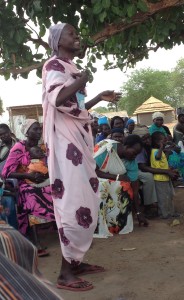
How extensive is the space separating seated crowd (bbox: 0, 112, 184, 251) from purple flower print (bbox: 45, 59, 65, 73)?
139cm

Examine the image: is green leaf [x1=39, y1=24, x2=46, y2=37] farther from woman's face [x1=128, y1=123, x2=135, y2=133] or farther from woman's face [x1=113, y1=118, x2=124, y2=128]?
woman's face [x1=128, y1=123, x2=135, y2=133]

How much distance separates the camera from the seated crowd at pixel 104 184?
13.9ft

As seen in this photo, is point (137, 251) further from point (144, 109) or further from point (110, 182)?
point (144, 109)

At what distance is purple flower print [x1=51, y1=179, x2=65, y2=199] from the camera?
289 centimetres

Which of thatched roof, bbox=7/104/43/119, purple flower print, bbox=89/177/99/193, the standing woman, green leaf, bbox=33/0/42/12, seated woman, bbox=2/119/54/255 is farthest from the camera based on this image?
thatched roof, bbox=7/104/43/119

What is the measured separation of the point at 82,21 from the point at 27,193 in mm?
2134

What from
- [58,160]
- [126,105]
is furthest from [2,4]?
[126,105]

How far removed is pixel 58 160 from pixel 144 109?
27.0m

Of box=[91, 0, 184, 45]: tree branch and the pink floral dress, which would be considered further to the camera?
box=[91, 0, 184, 45]: tree branch


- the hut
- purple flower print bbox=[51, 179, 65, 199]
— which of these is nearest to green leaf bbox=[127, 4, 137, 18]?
purple flower print bbox=[51, 179, 65, 199]

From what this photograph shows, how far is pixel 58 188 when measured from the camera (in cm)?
289

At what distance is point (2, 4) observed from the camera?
4277 mm

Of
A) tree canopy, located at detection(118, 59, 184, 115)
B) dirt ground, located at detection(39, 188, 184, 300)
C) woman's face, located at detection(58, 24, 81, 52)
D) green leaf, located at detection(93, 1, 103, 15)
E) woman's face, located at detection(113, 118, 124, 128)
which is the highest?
tree canopy, located at detection(118, 59, 184, 115)

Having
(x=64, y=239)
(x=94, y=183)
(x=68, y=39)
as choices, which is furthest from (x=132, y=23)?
(x=64, y=239)
